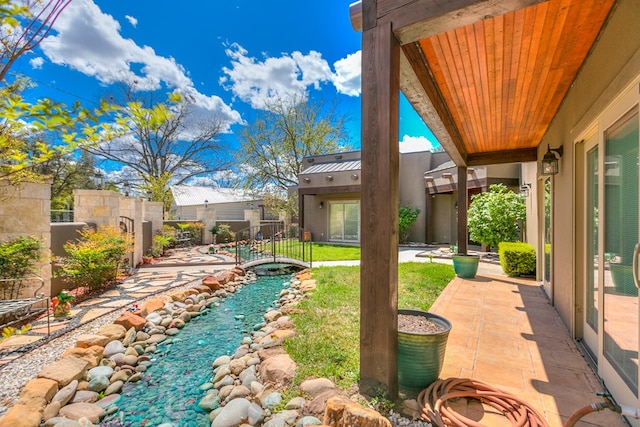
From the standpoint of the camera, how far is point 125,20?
9188 mm

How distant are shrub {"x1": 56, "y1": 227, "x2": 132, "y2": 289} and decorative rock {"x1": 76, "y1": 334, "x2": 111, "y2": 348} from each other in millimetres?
2001

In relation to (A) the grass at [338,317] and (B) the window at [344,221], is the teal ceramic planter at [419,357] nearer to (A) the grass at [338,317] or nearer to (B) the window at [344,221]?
(A) the grass at [338,317]

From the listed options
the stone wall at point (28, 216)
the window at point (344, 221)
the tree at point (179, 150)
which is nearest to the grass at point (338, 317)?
the stone wall at point (28, 216)

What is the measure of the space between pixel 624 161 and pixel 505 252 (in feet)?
17.3

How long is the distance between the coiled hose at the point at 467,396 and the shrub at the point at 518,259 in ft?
17.5

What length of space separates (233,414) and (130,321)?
8.67ft

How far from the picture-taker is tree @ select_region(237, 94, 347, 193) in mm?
19234

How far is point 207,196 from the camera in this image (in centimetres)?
2364

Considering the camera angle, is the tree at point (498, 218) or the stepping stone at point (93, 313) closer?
the stepping stone at point (93, 313)

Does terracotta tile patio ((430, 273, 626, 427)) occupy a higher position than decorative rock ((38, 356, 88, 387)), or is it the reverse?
terracotta tile patio ((430, 273, 626, 427))

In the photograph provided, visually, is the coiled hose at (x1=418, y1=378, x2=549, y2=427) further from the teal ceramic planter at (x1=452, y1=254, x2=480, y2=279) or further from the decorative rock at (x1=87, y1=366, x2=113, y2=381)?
the teal ceramic planter at (x1=452, y1=254, x2=480, y2=279)

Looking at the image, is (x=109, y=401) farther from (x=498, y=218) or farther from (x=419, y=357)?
(x=498, y=218)

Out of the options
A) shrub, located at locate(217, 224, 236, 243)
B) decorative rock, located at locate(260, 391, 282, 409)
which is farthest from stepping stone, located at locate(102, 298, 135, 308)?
shrub, located at locate(217, 224, 236, 243)

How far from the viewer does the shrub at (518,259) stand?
6.36 metres
